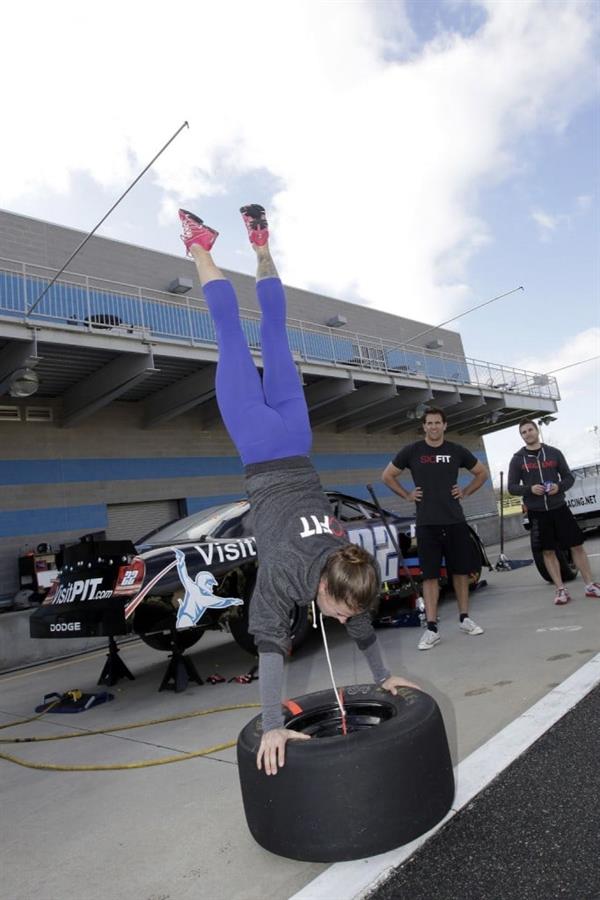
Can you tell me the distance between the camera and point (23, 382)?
34.5ft

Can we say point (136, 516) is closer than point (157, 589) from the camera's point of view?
No

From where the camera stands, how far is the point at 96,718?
13.4ft

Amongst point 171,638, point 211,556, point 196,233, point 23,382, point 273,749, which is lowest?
point 273,749

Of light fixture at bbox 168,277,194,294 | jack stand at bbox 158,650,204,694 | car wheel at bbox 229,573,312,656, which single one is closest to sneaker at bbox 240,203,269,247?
car wheel at bbox 229,573,312,656

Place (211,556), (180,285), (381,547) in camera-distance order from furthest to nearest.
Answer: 1. (180,285)
2. (381,547)
3. (211,556)

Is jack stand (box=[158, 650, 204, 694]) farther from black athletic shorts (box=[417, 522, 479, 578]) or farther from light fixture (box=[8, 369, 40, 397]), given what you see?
light fixture (box=[8, 369, 40, 397])

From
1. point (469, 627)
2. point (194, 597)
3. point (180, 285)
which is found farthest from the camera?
point (180, 285)

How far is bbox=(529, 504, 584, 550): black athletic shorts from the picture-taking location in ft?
18.3

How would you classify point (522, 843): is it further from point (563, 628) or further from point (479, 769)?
point (563, 628)

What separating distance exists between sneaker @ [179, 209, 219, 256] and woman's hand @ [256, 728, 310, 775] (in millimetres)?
2583

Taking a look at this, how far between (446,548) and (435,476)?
0.60m

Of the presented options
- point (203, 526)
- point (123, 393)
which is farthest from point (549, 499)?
point (123, 393)

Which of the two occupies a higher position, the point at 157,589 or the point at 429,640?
the point at 157,589

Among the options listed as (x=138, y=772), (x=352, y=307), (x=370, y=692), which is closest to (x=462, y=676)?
(x=370, y=692)
